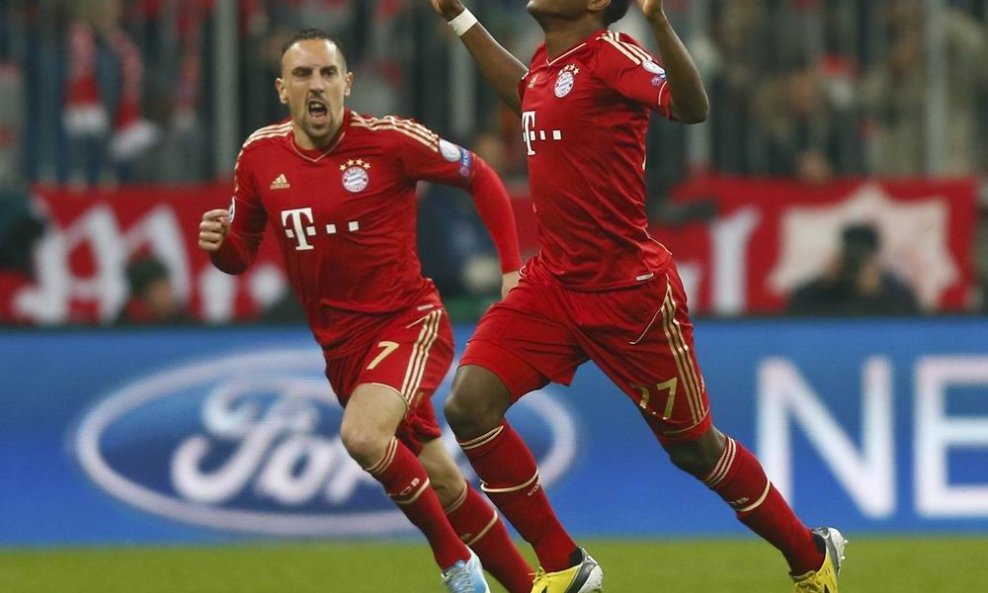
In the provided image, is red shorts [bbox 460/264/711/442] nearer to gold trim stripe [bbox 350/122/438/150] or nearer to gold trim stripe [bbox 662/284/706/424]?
gold trim stripe [bbox 662/284/706/424]

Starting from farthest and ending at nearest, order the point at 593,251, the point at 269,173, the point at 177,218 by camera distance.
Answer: the point at 177,218 → the point at 269,173 → the point at 593,251

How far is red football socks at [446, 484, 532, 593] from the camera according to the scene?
7.68m

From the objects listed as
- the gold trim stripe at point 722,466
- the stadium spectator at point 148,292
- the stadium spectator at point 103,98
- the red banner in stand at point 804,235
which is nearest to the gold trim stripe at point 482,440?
the gold trim stripe at point 722,466

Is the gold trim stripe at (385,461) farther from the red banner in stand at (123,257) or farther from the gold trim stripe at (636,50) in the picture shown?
the red banner in stand at (123,257)

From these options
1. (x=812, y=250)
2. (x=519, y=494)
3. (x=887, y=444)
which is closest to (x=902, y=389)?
(x=887, y=444)

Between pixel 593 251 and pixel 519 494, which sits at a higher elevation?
pixel 593 251

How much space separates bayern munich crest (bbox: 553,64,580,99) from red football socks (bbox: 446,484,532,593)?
171cm

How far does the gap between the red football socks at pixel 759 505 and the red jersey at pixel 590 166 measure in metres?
0.78

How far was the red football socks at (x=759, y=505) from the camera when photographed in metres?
7.38

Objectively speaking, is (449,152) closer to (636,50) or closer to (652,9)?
(636,50)

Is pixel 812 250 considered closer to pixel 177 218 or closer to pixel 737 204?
pixel 737 204

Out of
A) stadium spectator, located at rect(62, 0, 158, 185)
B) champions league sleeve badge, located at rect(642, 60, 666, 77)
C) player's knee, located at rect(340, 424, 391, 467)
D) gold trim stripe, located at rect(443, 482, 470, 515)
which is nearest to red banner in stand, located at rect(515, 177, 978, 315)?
stadium spectator, located at rect(62, 0, 158, 185)

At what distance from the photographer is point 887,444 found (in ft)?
35.2

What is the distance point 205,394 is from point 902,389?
372 cm
